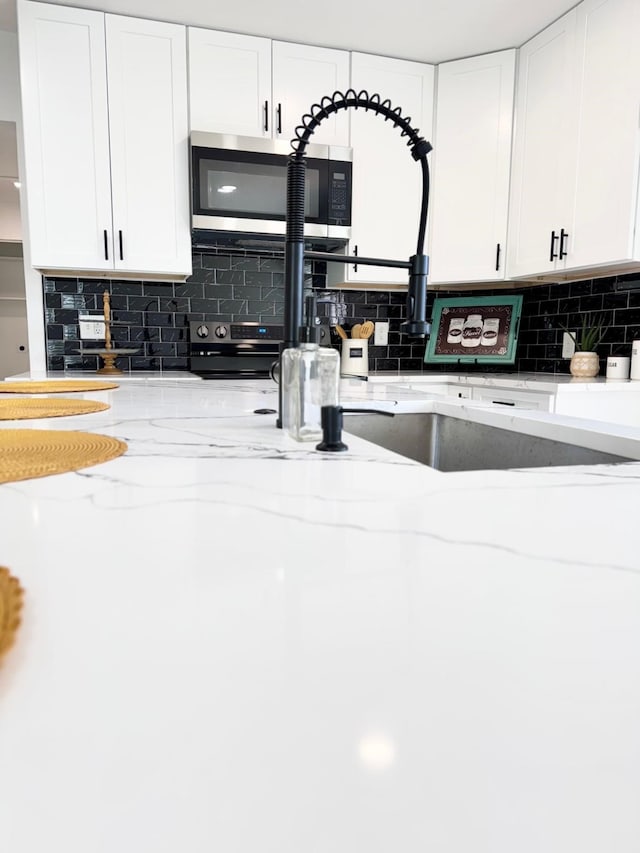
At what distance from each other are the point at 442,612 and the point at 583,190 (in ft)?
9.56

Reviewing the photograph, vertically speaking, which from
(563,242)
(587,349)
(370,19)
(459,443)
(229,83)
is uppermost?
(370,19)

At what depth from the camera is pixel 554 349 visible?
342 centimetres

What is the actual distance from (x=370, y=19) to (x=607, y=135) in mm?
1221

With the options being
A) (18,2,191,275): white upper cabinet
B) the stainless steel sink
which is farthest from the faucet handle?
(18,2,191,275): white upper cabinet

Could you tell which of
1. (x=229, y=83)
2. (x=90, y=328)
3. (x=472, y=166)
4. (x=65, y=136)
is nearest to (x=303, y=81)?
(x=229, y=83)

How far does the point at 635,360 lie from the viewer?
8.93 feet

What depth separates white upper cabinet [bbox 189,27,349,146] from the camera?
9.68ft

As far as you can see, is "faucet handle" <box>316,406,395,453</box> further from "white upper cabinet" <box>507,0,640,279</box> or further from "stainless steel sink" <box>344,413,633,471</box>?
"white upper cabinet" <box>507,0,640,279</box>

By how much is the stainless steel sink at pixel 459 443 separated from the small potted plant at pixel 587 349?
1798 millimetres

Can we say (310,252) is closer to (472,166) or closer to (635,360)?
(635,360)

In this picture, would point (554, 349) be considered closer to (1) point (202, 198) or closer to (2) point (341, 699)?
(1) point (202, 198)

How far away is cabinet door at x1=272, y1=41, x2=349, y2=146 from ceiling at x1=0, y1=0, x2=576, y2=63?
6 centimetres

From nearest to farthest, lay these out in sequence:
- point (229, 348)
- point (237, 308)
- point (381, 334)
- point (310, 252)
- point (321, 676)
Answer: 1. point (321, 676)
2. point (310, 252)
3. point (229, 348)
4. point (237, 308)
5. point (381, 334)

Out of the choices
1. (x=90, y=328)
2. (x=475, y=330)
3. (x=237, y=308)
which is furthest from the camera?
(x=475, y=330)
